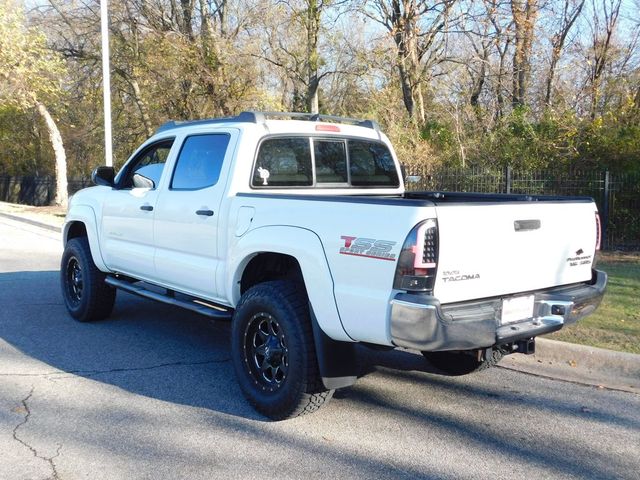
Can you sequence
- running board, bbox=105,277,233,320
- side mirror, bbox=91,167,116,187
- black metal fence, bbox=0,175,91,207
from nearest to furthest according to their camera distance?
running board, bbox=105,277,233,320 < side mirror, bbox=91,167,116,187 < black metal fence, bbox=0,175,91,207

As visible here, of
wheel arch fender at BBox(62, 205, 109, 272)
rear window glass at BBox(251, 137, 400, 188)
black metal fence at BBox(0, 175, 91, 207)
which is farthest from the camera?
black metal fence at BBox(0, 175, 91, 207)

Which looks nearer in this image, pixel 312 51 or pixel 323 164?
pixel 323 164

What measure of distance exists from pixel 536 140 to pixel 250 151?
429 inches

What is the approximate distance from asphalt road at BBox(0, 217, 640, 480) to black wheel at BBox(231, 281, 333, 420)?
0.55 feet

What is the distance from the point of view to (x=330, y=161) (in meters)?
5.52

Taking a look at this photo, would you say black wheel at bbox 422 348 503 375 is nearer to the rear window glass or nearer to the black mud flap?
the black mud flap

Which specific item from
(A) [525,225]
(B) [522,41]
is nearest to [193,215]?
(A) [525,225]

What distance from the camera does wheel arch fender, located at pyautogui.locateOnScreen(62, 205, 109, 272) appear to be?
652 centimetres

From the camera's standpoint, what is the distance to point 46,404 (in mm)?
4500

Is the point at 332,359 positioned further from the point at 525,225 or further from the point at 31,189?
the point at 31,189

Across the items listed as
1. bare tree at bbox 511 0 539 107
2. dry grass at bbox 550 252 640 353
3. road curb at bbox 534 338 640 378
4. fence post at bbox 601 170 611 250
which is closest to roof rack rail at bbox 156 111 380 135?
road curb at bbox 534 338 640 378

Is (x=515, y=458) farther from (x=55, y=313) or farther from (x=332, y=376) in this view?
(x=55, y=313)

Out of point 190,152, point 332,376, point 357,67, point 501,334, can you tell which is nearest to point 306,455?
point 332,376

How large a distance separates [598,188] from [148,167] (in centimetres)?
951
